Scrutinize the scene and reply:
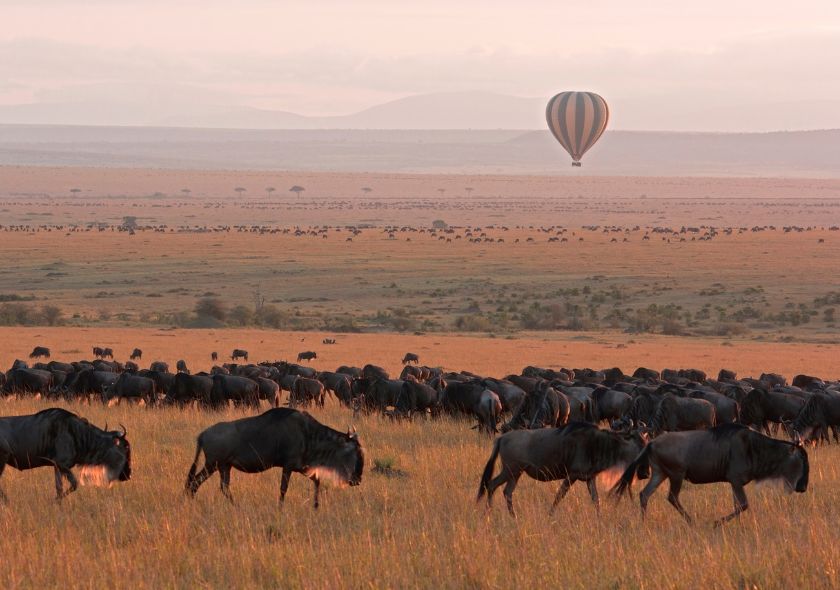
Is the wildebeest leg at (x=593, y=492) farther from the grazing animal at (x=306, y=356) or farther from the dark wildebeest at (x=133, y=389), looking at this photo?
the grazing animal at (x=306, y=356)

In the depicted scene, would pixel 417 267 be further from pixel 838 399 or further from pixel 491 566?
pixel 491 566

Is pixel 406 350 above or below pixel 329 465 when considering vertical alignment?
below

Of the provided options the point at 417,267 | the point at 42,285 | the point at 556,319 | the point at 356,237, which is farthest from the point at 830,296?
the point at 356,237

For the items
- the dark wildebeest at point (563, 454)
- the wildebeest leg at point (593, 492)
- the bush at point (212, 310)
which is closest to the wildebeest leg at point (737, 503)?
the dark wildebeest at point (563, 454)

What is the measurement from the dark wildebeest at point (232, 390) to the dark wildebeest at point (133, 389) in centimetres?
128

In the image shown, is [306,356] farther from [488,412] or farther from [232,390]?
[488,412]

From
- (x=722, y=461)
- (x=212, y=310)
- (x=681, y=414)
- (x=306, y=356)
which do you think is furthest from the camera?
(x=212, y=310)

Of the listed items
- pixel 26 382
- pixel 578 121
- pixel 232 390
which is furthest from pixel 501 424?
pixel 578 121

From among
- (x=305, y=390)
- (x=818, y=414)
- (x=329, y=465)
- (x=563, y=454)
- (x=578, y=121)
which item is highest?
(x=578, y=121)

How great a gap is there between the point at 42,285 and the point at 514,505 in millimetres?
55047

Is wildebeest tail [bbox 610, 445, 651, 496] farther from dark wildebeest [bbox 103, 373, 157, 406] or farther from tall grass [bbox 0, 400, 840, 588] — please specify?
dark wildebeest [bbox 103, 373, 157, 406]

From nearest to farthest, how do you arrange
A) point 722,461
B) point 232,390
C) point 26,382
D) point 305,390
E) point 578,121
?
point 722,461, point 232,390, point 305,390, point 26,382, point 578,121

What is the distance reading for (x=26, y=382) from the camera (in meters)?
23.0

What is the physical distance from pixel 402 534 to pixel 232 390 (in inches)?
452
